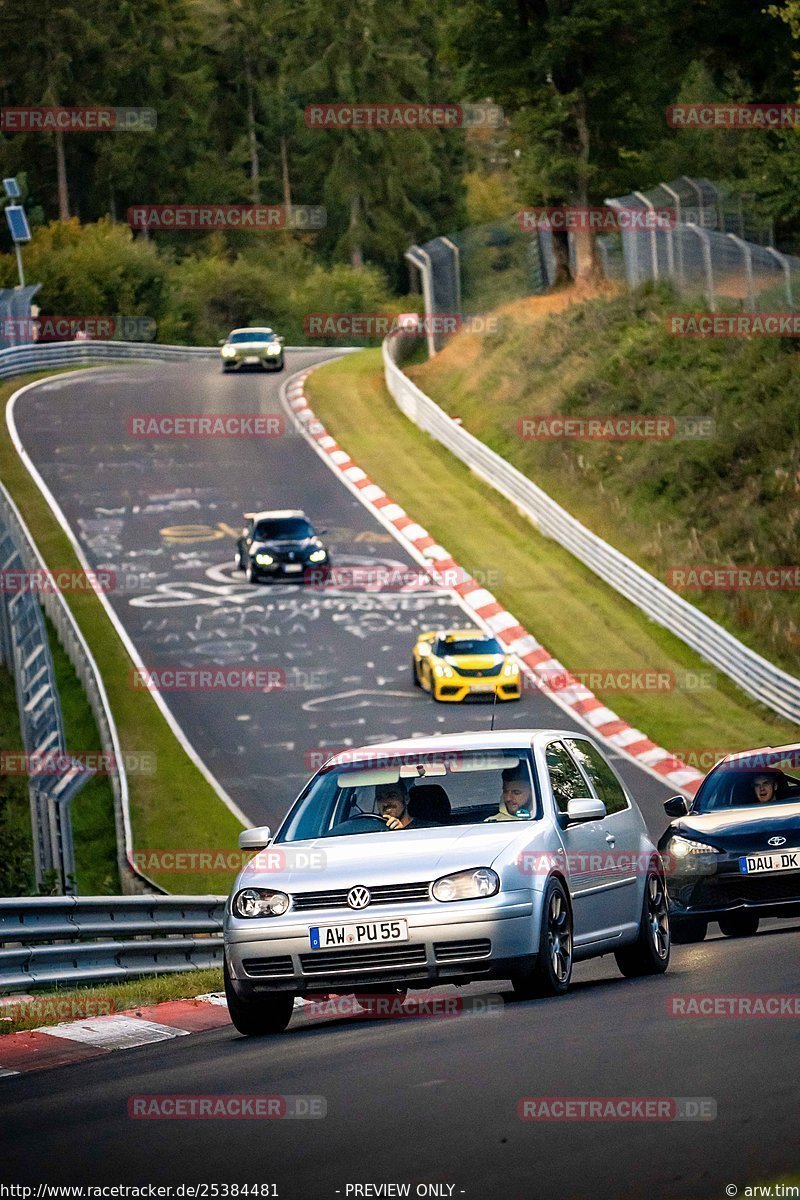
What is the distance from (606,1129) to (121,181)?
350 ft

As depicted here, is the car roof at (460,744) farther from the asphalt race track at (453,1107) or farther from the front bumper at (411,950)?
the asphalt race track at (453,1107)

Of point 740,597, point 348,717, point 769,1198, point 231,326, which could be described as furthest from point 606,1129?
point 231,326

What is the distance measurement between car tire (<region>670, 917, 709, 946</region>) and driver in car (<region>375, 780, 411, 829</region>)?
3.92 m

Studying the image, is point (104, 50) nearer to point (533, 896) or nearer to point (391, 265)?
Answer: point (391, 265)

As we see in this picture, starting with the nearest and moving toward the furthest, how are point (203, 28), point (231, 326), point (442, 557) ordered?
point (442, 557)
point (231, 326)
point (203, 28)

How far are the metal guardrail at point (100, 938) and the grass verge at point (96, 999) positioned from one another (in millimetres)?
117

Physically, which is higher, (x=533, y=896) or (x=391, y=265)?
(x=533, y=896)

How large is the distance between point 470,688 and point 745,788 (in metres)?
14.2

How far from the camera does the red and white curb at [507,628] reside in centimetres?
2688

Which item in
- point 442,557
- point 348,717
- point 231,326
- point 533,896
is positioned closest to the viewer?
point 533,896

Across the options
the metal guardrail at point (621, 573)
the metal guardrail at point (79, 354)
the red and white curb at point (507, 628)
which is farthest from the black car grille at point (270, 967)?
the metal guardrail at point (79, 354)

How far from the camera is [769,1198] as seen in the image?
5102 millimetres

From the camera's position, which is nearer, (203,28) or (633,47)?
(633,47)

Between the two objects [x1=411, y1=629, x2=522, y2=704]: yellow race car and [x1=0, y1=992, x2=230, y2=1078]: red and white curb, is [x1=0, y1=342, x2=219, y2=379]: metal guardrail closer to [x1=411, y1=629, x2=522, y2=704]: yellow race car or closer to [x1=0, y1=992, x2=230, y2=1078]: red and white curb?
[x1=411, y1=629, x2=522, y2=704]: yellow race car
